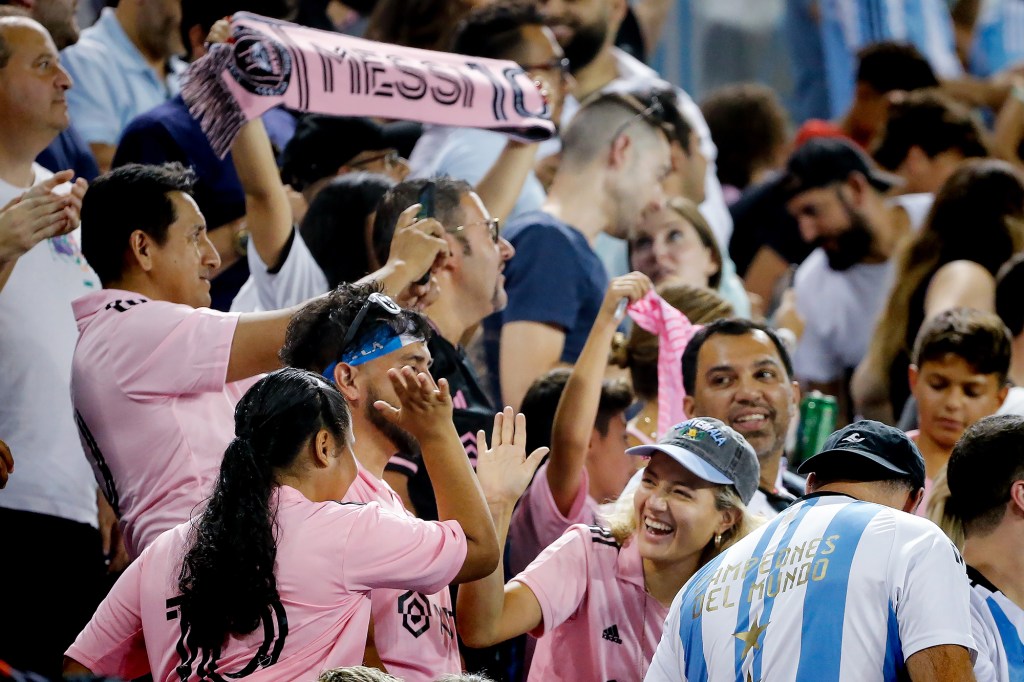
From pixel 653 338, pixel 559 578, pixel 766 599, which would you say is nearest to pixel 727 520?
pixel 559 578

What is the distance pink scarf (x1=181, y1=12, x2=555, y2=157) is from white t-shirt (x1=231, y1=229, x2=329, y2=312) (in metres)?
0.37

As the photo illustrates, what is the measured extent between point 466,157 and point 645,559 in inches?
102

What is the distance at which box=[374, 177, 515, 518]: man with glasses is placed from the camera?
15.5 feet

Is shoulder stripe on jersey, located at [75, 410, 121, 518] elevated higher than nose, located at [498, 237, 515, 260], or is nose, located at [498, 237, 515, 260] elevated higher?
nose, located at [498, 237, 515, 260]

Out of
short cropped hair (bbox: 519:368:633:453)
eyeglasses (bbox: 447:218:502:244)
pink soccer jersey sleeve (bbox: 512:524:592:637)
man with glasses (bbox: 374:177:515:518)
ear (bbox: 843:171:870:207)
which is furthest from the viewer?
ear (bbox: 843:171:870:207)

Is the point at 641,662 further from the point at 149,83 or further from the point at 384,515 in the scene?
the point at 149,83

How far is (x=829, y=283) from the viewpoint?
7551 millimetres

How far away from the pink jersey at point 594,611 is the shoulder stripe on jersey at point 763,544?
2.07 ft

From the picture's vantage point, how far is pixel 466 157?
6336 mm

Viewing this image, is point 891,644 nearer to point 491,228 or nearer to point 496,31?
point 491,228

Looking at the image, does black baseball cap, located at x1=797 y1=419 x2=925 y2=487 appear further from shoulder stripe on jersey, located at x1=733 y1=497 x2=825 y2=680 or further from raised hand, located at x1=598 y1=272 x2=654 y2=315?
raised hand, located at x1=598 y1=272 x2=654 y2=315

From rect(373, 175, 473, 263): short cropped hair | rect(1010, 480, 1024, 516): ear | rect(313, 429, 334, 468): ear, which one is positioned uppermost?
rect(373, 175, 473, 263): short cropped hair

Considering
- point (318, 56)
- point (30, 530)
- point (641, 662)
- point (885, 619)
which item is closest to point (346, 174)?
point (318, 56)

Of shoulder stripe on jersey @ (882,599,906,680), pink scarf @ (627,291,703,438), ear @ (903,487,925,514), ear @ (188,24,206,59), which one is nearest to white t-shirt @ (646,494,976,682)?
shoulder stripe on jersey @ (882,599,906,680)
